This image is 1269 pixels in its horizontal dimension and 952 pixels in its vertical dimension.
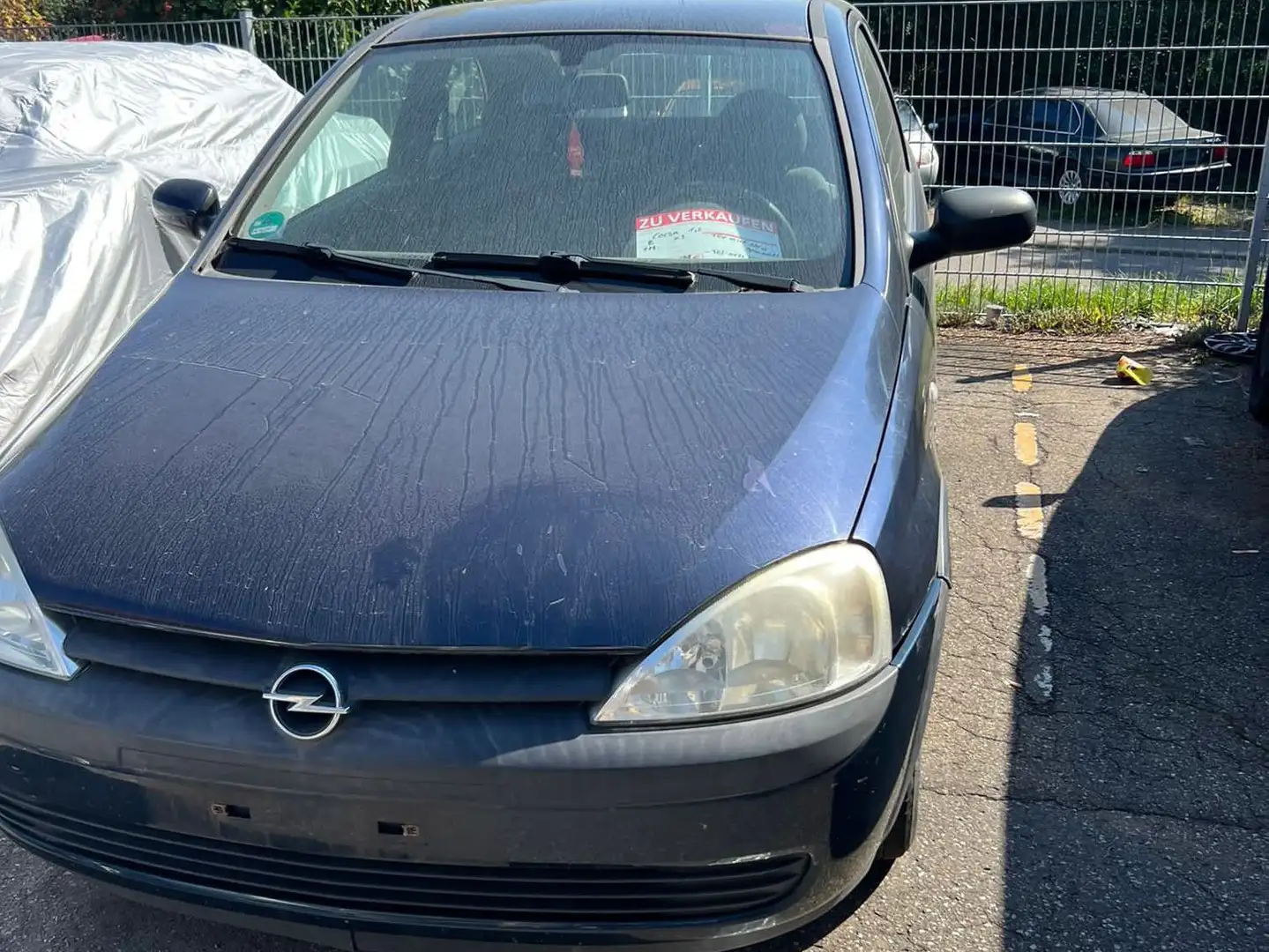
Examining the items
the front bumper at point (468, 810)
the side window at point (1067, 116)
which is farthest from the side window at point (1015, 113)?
the front bumper at point (468, 810)

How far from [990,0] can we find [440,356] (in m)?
5.58

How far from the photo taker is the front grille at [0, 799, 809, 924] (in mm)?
1719

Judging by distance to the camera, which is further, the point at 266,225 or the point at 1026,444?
the point at 1026,444

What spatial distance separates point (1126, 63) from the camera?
654 cm

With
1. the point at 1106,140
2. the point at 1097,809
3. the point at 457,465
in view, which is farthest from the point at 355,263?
the point at 1106,140

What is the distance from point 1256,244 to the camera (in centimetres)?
620

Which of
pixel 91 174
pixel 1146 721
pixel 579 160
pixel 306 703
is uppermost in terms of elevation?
pixel 579 160

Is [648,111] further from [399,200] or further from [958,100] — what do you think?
[958,100]

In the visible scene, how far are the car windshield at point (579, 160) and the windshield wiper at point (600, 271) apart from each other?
0.15 ft

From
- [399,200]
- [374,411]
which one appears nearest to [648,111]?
[399,200]

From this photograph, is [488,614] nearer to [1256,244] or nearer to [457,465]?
[457,465]

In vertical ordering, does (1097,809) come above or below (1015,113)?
below

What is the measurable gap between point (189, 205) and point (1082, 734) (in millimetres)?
2794

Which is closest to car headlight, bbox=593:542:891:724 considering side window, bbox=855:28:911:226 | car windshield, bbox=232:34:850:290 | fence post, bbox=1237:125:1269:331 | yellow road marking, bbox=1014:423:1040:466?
car windshield, bbox=232:34:850:290
